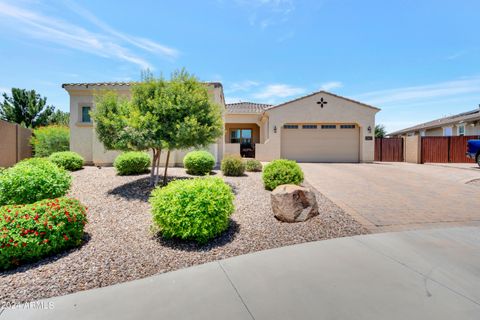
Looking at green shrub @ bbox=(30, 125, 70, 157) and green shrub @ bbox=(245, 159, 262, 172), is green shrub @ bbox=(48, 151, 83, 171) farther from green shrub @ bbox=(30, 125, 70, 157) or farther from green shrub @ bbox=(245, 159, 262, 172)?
green shrub @ bbox=(245, 159, 262, 172)

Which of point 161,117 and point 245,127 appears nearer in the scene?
point 161,117

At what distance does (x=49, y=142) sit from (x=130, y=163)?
772 centimetres

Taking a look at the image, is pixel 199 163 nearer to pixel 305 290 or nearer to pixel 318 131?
pixel 305 290

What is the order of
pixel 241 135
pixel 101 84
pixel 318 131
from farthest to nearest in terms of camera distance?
pixel 241 135 < pixel 318 131 < pixel 101 84

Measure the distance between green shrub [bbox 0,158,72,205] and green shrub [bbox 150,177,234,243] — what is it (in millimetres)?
2764

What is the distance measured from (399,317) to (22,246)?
202 inches

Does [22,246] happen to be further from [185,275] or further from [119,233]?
[185,275]

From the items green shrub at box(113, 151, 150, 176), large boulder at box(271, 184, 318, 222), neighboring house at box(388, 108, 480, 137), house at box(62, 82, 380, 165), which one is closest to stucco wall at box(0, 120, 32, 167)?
green shrub at box(113, 151, 150, 176)

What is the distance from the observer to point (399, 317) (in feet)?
8.30

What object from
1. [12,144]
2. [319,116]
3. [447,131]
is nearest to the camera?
[12,144]

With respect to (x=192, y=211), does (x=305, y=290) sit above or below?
below

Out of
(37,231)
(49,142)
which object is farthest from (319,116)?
(49,142)

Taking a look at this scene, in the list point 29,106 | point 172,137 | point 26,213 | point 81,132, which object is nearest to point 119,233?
point 26,213

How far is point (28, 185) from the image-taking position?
17.2 ft
